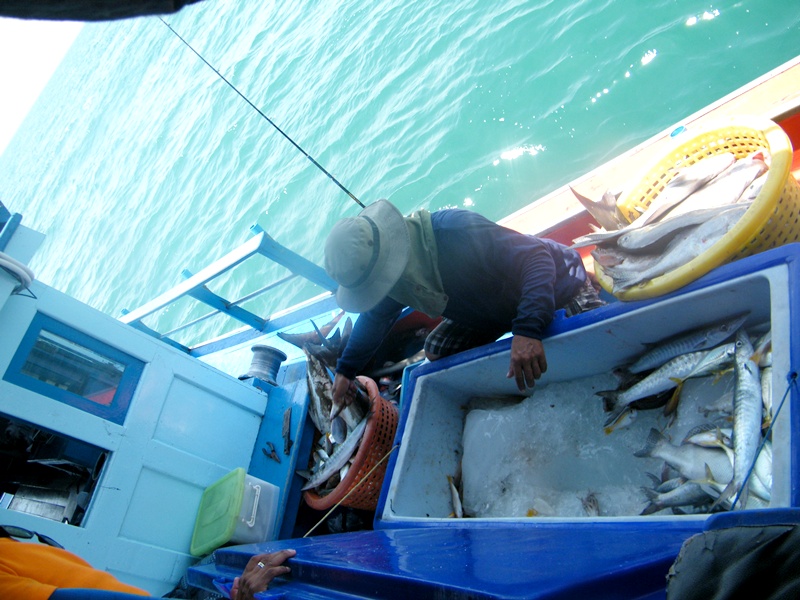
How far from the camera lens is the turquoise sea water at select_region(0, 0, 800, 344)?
14.7 ft

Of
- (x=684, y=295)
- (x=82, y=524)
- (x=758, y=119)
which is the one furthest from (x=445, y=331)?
(x=82, y=524)

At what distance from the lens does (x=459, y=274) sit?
2494 millimetres

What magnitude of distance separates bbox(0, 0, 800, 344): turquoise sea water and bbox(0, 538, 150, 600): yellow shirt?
3345 mm

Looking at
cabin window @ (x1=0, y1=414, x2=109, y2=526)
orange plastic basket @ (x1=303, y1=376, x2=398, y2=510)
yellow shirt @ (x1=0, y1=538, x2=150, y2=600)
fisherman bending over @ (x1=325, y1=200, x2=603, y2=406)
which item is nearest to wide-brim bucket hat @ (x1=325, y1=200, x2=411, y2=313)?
fisherman bending over @ (x1=325, y1=200, x2=603, y2=406)

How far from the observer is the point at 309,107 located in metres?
9.15

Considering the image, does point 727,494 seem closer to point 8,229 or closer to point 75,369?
point 75,369

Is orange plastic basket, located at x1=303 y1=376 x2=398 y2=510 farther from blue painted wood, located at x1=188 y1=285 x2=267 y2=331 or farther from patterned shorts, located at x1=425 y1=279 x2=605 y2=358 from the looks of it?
blue painted wood, located at x1=188 y1=285 x2=267 y2=331

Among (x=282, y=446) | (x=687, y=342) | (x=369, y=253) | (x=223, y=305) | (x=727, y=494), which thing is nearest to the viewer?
(x=727, y=494)

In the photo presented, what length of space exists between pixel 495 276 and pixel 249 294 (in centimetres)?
296

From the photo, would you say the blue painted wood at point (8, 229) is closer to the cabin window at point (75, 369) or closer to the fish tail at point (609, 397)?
the cabin window at point (75, 369)

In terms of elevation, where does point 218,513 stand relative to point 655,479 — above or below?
below

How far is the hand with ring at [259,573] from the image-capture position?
1.68m

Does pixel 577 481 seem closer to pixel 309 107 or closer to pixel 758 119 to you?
pixel 758 119

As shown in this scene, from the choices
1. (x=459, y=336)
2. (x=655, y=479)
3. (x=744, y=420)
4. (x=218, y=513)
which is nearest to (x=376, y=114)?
(x=459, y=336)
